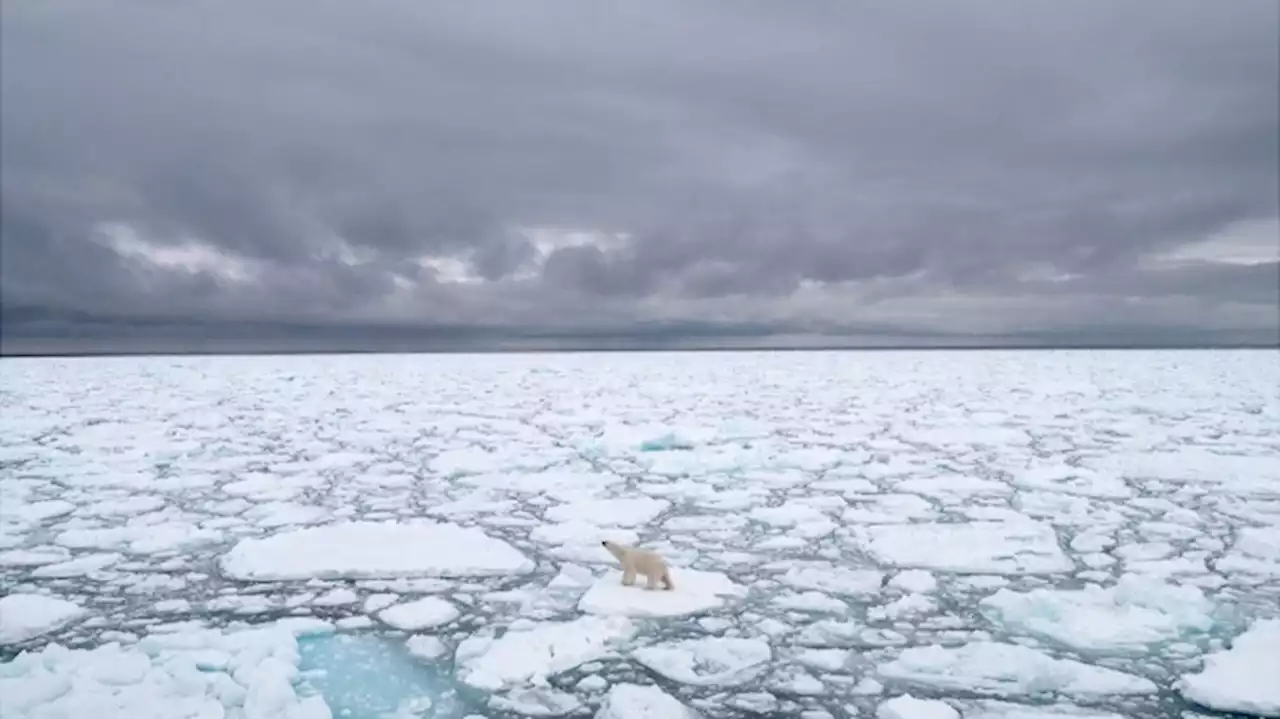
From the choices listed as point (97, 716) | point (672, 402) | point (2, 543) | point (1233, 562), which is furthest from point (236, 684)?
point (672, 402)

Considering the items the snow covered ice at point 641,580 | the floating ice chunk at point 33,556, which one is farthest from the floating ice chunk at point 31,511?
the floating ice chunk at point 33,556

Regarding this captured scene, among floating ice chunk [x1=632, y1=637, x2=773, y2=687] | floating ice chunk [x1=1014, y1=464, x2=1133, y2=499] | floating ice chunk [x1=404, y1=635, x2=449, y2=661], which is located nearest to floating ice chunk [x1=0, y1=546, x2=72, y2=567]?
floating ice chunk [x1=404, y1=635, x2=449, y2=661]

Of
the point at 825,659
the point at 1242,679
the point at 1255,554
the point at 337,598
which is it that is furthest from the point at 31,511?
the point at 1255,554

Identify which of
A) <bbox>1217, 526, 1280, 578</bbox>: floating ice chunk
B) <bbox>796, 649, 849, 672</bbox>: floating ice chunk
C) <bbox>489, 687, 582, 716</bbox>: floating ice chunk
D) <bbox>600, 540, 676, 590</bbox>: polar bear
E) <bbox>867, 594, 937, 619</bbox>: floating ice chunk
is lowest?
<bbox>489, 687, 582, 716</bbox>: floating ice chunk

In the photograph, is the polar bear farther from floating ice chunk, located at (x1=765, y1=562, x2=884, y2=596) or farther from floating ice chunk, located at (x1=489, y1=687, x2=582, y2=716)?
floating ice chunk, located at (x1=489, y1=687, x2=582, y2=716)

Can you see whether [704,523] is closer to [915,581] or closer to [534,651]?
[915,581]

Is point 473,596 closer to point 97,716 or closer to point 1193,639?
point 97,716
